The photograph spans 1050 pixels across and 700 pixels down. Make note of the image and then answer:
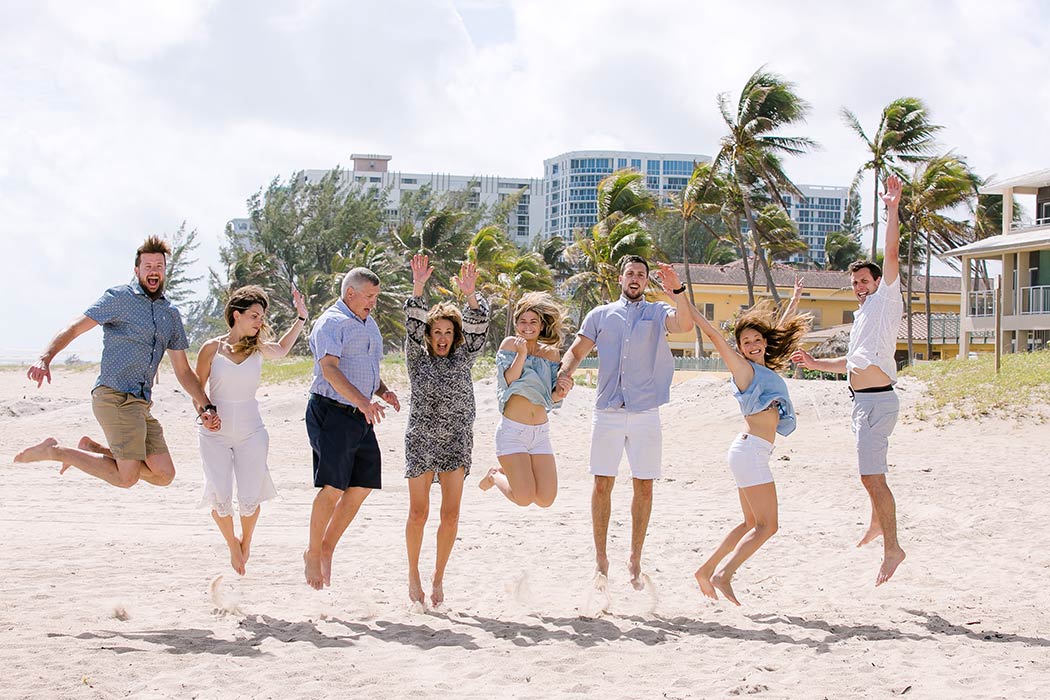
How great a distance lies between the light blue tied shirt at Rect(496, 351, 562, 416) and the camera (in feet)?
23.3

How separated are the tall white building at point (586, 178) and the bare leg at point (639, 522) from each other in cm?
14182

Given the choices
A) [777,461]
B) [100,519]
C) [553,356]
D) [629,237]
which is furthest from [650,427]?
[629,237]

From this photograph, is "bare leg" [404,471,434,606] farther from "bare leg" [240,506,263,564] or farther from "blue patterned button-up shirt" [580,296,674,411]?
"blue patterned button-up shirt" [580,296,674,411]

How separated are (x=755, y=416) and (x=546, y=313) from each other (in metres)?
1.47

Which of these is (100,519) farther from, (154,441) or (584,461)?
(584,461)

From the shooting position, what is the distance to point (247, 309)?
6766 millimetres

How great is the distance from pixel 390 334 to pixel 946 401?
34.2 metres

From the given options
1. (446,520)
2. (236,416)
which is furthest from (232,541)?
(446,520)

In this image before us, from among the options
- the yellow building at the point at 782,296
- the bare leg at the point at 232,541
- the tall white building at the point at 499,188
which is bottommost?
the bare leg at the point at 232,541

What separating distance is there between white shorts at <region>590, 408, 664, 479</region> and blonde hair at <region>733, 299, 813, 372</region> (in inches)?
32.0

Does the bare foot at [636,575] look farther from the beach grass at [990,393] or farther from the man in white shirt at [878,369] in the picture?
the beach grass at [990,393]

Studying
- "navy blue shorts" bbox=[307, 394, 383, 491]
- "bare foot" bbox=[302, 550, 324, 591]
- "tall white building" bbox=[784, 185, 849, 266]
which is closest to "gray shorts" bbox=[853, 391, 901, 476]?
"navy blue shorts" bbox=[307, 394, 383, 491]

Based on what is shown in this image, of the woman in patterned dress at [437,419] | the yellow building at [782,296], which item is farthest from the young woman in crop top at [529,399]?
the yellow building at [782,296]

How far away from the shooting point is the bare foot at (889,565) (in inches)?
268
